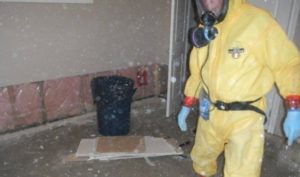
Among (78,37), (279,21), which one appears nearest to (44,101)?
(78,37)

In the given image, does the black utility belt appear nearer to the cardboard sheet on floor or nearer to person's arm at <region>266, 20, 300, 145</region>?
person's arm at <region>266, 20, 300, 145</region>

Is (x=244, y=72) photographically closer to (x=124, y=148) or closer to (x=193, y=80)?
(x=193, y=80)

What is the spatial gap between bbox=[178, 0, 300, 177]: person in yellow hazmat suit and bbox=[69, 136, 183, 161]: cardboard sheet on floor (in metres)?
1.12

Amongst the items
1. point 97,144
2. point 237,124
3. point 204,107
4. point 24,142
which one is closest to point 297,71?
point 237,124

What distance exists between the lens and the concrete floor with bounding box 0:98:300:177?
2500 mm

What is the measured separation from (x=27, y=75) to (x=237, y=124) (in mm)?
2395

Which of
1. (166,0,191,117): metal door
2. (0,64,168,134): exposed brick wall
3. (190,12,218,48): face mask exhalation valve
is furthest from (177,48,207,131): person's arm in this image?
(0,64,168,134): exposed brick wall

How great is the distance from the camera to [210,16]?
1649mm

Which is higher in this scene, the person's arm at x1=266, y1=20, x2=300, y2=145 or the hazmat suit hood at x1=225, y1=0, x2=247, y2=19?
the hazmat suit hood at x1=225, y1=0, x2=247, y2=19

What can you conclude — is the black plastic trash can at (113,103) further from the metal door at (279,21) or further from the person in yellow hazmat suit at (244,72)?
the metal door at (279,21)

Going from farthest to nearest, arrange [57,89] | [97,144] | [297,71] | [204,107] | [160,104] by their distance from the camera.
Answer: [160,104] → [57,89] → [97,144] → [204,107] → [297,71]

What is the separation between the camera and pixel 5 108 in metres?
3.02

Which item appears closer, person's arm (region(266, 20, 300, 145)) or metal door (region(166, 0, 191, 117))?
person's arm (region(266, 20, 300, 145))

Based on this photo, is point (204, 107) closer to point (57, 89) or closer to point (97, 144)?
point (97, 144)
